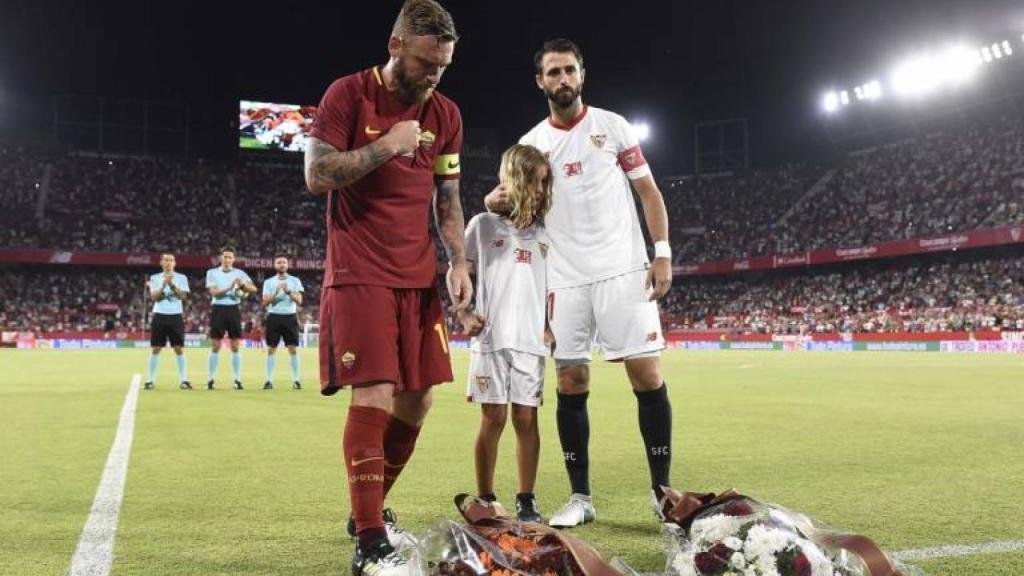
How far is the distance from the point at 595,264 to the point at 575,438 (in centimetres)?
95

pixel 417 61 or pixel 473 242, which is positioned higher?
pixel 417 61

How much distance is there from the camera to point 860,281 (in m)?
45.9

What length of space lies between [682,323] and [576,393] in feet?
161

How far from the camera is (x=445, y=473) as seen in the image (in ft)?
18.4

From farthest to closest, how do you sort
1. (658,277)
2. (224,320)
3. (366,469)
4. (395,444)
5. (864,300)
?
(864,300) → (224,320) → (658,277) → (395,444) → (366,469)

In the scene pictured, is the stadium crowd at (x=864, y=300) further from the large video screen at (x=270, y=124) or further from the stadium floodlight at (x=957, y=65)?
the large video screen at (x=270, y=124)

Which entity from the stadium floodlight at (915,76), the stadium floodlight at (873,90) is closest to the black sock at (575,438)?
the stadium floodlight at (915,76)

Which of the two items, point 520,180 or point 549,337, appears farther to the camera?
point 549,337

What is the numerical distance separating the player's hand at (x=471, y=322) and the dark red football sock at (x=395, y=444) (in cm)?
53

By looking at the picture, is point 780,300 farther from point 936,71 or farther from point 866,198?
point 936,71

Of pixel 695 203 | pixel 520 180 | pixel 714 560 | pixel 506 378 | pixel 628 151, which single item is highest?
pixel 695 203

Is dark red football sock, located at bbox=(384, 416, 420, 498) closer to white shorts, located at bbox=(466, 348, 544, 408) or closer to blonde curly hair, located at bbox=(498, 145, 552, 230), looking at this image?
white shorts, located at bbox=(466, 348, 544, 408)

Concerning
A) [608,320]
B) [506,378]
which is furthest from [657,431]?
[506,378]

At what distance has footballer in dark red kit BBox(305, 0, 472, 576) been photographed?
318cm
